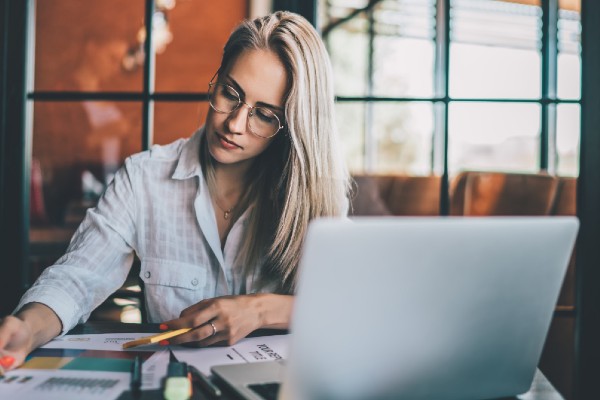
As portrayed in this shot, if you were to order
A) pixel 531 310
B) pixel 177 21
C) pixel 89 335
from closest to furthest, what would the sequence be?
pixel 531 310, pixel 89 335, pixel 177 21

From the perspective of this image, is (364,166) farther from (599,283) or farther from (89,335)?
(89,335)

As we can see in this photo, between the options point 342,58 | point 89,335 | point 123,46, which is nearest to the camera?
point 89,335

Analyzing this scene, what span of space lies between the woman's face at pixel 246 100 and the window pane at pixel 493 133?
2.35 ft

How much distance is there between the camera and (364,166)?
6531mm

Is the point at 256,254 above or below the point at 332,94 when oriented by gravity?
below

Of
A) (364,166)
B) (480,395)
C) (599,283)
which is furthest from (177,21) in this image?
(480,395)

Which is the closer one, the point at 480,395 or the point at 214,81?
the point at 480,395

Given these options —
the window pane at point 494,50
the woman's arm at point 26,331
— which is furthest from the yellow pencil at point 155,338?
the window pane at point 494,50

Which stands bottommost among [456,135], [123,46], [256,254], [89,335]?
[89,335]

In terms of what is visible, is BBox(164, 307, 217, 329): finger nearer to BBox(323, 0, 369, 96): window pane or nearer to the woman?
the woman

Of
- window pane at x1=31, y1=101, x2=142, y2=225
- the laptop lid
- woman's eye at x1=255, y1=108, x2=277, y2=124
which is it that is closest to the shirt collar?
woman's eye at x1=255, y1=108, x2=277, y2=124

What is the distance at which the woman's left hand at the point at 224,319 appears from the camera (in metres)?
1.05

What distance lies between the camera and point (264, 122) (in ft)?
4.91

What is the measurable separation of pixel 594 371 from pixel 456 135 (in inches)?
32.5
